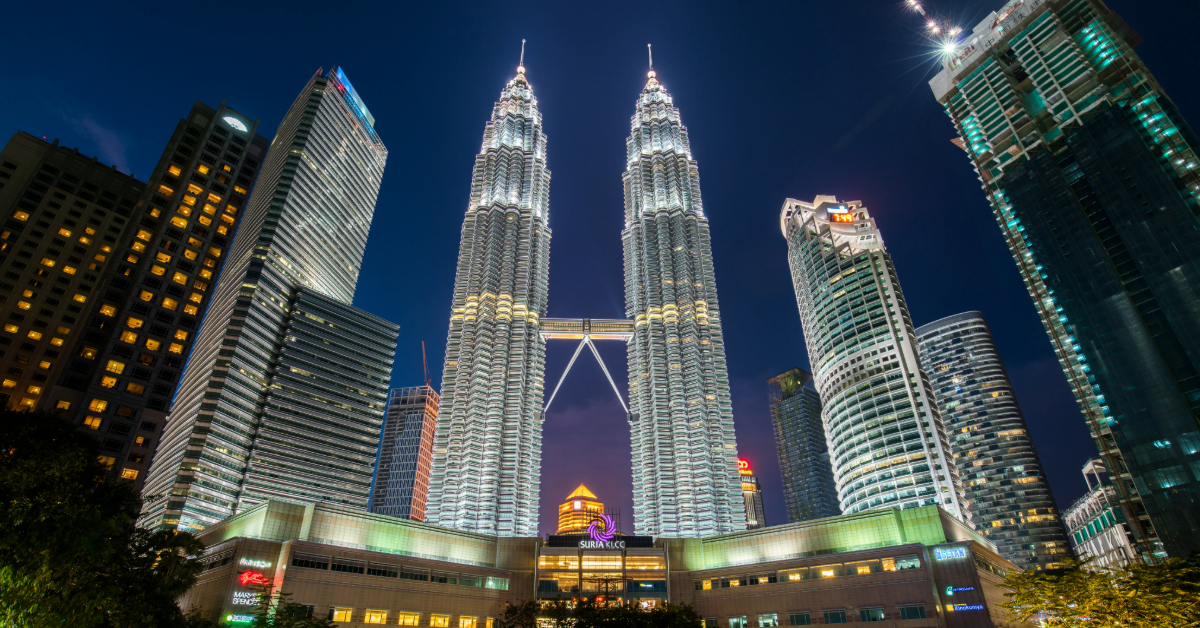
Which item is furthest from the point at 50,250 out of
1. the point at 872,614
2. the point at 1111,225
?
the point at 1111,225

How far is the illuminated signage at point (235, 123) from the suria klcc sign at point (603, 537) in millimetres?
127004

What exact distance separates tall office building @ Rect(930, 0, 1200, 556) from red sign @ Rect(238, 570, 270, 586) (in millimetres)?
155460

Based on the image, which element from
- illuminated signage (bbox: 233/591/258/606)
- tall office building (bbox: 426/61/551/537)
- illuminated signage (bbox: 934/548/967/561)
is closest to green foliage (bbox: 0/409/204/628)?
illuminated signage (bbox: 233/591/258/606)

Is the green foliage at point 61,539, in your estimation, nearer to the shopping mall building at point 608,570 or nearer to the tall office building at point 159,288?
the shopping mall building at point 608,570

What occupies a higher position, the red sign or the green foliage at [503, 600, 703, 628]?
the red sign

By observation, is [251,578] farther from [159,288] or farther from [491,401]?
[491,401]

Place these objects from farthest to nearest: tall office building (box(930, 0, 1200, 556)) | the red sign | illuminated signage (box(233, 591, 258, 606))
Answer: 1. tall office building (box(930, 0, 1200, 556))
2. the red sign
3. illuminated signage (box(233, 591, 258, 606))

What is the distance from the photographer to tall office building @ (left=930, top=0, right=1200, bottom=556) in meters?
126

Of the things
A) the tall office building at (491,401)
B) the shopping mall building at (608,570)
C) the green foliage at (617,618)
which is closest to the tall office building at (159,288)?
the shopping mall building at (608,570)

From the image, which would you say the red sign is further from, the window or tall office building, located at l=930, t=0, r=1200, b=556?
tall office building, located at l=930, t=0, r=1200, b=556

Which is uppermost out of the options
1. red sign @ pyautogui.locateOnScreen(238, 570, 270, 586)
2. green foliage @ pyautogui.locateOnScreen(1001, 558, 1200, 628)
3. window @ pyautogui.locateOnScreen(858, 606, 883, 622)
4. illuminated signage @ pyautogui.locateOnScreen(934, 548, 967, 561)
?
illuminated signage @ pyautogui.locateOnScreen(934, 548, 967, 561)

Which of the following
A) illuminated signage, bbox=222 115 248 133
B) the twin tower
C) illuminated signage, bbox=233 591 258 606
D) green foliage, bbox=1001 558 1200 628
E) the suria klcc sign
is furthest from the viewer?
the twin tower

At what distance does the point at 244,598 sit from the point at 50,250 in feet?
330

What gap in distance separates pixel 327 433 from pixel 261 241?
6079 cm
